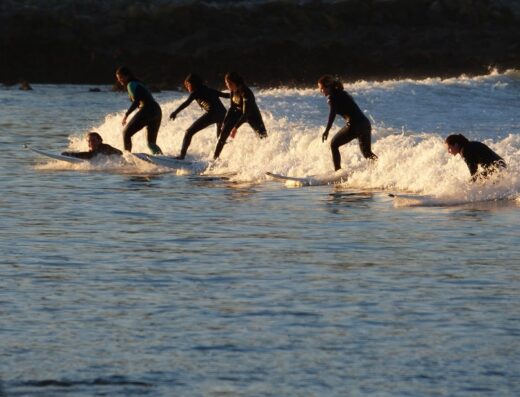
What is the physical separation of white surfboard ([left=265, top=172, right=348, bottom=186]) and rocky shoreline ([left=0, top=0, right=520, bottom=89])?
34956 millimetres

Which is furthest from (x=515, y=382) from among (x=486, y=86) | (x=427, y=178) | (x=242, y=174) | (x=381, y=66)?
(x=381, y=66)

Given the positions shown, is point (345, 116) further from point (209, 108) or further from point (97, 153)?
point (97, 153)

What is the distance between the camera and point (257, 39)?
223ft

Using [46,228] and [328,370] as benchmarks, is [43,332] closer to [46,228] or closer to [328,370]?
[328,370]

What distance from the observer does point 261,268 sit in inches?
534

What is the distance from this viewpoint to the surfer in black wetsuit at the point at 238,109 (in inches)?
937

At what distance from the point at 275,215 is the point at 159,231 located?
1.99m

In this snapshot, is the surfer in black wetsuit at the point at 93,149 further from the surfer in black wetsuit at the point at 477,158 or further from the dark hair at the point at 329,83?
the surfer in black wetsuit at the point at 477,158

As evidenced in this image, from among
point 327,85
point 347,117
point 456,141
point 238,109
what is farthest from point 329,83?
point 456,141

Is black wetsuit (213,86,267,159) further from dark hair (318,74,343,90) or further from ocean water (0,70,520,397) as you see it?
dark hair (318,74,343,90)

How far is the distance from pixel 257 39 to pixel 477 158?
49.9m

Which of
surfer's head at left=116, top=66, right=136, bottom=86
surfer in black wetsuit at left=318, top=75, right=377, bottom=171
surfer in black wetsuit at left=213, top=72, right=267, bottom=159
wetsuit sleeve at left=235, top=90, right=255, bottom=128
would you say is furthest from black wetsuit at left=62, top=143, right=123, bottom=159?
surfer in black wetsuit at left=318, top=75, right=377, bottom=171

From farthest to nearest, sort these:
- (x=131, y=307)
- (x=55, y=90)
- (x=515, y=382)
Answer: (x=55, y=90), (x=131, y=307), (x=515, y=382)

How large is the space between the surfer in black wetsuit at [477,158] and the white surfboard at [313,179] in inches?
139
